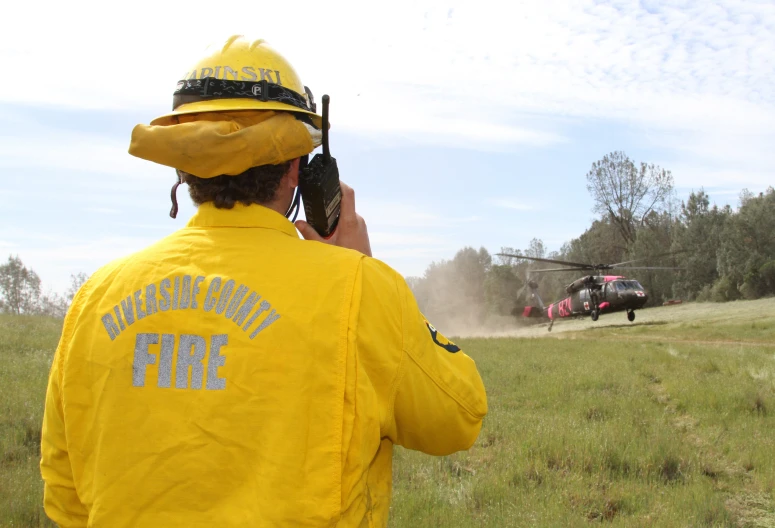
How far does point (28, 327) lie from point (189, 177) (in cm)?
1379

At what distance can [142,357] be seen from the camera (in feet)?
4.97

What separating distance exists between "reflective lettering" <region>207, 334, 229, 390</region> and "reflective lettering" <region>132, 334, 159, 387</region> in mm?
146

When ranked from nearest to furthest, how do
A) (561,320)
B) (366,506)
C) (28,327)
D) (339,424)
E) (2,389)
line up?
(339,424) < (366,506) < (2,389) < (28,327) < (561,320)

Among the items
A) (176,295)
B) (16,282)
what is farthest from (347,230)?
(16,282)

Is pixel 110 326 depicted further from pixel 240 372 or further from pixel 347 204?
pixel 347 204

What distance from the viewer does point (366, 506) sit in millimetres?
1565

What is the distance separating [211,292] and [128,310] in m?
0.23

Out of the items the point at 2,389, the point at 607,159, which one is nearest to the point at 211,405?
the point at 2,389

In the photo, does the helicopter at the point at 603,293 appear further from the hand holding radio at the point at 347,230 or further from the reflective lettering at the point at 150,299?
the reflective lettering at the point at 150,299

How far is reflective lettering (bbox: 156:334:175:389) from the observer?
1.49m

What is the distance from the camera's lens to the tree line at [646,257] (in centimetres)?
4906

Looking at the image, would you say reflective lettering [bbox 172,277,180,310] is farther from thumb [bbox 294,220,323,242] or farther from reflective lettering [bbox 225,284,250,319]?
thumb [bbox 294,220,323,242]

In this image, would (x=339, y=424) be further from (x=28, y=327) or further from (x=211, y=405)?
(x=28, y=327)

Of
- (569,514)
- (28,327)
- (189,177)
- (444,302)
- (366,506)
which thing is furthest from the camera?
(444,302)
